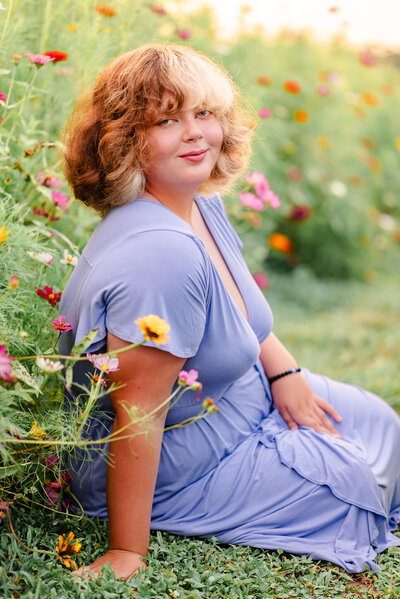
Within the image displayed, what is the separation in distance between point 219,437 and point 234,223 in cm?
159

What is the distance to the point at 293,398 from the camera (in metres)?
2.00

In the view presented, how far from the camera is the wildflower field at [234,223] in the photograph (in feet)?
4.98

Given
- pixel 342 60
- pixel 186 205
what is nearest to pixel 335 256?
pixel 342 60

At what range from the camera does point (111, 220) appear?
1643mm

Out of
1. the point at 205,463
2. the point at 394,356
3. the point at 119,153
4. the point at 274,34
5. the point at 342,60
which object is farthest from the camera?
the point at 342,60

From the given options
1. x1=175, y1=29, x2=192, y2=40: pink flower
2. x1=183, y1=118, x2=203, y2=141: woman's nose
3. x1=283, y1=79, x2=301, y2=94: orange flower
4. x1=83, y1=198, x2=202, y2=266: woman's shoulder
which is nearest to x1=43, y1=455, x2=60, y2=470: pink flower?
x1=83, y1=198, x2=202, y2=266: woman's shoulder

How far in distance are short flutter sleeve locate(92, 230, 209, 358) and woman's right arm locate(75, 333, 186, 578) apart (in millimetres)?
40

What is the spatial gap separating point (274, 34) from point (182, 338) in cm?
375

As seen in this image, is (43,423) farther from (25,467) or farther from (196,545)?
(196,545)

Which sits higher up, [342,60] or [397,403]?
[342,60]

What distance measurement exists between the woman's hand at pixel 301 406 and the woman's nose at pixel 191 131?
0.78 meters

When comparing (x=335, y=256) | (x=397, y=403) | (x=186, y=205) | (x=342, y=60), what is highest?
(x=186, y=205)

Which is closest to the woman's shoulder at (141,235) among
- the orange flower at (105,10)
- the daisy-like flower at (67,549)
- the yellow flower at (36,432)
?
the yellow flower at (36,432)

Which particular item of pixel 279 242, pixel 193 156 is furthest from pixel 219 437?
pixel 279 242
